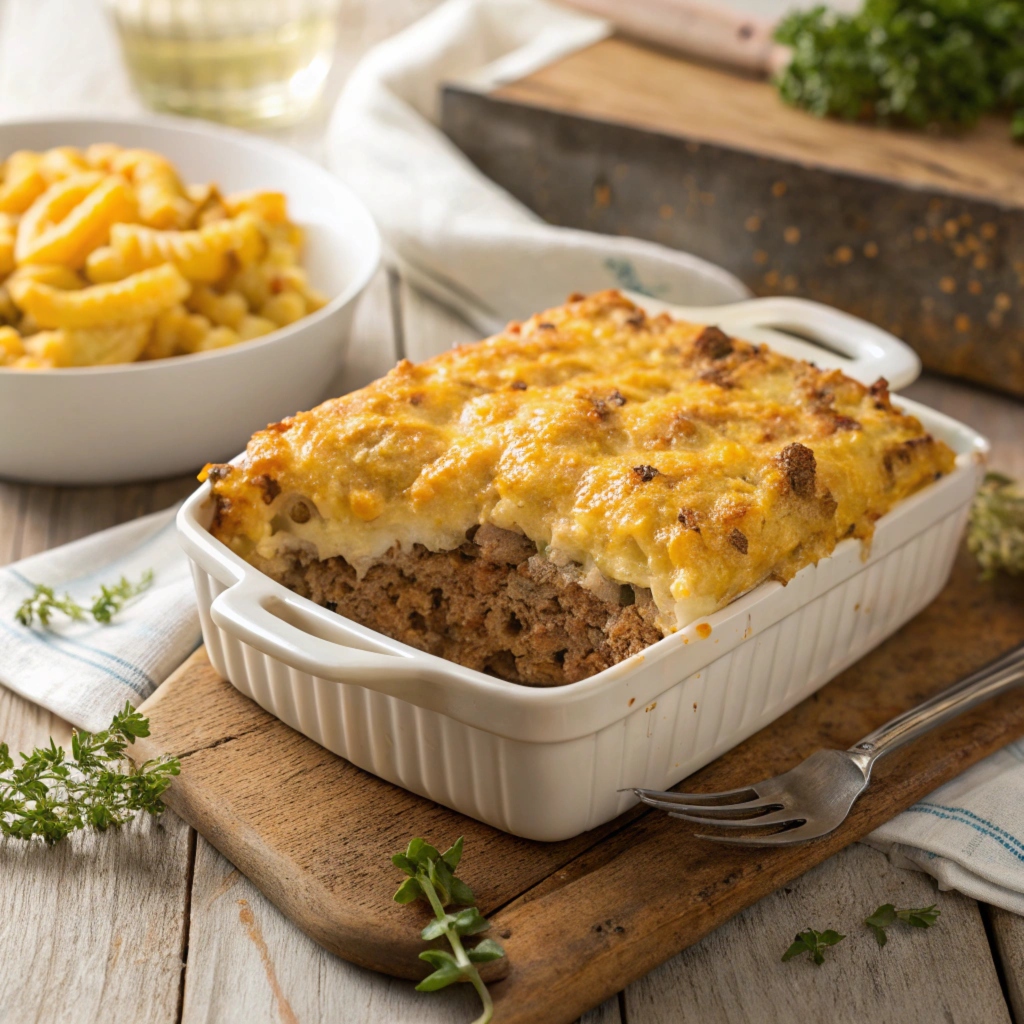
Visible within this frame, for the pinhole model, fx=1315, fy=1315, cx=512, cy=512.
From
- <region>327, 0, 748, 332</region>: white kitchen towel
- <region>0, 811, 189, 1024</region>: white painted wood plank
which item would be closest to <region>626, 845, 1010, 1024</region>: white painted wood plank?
<region>0, 811, 189, 1024</region>: white painted wood plank

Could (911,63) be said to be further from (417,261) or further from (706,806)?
(706,806)

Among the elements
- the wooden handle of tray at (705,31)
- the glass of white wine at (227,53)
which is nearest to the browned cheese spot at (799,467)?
the wooden handle of tray at (705,31)

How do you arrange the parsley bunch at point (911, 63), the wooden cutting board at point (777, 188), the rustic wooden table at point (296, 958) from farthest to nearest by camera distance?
the parsley bunch at point (911, 63), the wooden cutting board at point (777, 188), the rustic wooden table at point (296, 958)

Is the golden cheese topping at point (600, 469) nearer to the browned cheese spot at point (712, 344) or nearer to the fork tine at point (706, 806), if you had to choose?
the browned cheese spot at point (712, 344)

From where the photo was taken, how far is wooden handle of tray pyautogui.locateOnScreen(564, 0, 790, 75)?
181 inches

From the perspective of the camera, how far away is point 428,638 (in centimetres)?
255

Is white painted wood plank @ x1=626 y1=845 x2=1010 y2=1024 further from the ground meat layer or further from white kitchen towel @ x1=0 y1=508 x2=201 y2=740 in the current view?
white kitchen towel @ x1=0 y1=508 x2=201 y2=740

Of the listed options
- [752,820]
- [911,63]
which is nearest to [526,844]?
[752,820]

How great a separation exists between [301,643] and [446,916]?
1.57ft

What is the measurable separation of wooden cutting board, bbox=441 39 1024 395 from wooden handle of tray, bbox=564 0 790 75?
6cm

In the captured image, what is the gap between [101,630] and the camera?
284 centimetres

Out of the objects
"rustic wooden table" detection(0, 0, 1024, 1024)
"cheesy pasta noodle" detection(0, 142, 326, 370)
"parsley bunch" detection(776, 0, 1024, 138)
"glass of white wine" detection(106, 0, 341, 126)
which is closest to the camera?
"rustic wooden table" detection(0, 0, 1024, 1024)

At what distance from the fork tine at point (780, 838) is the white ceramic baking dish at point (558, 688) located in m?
0.17

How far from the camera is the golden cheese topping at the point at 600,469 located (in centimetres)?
225
